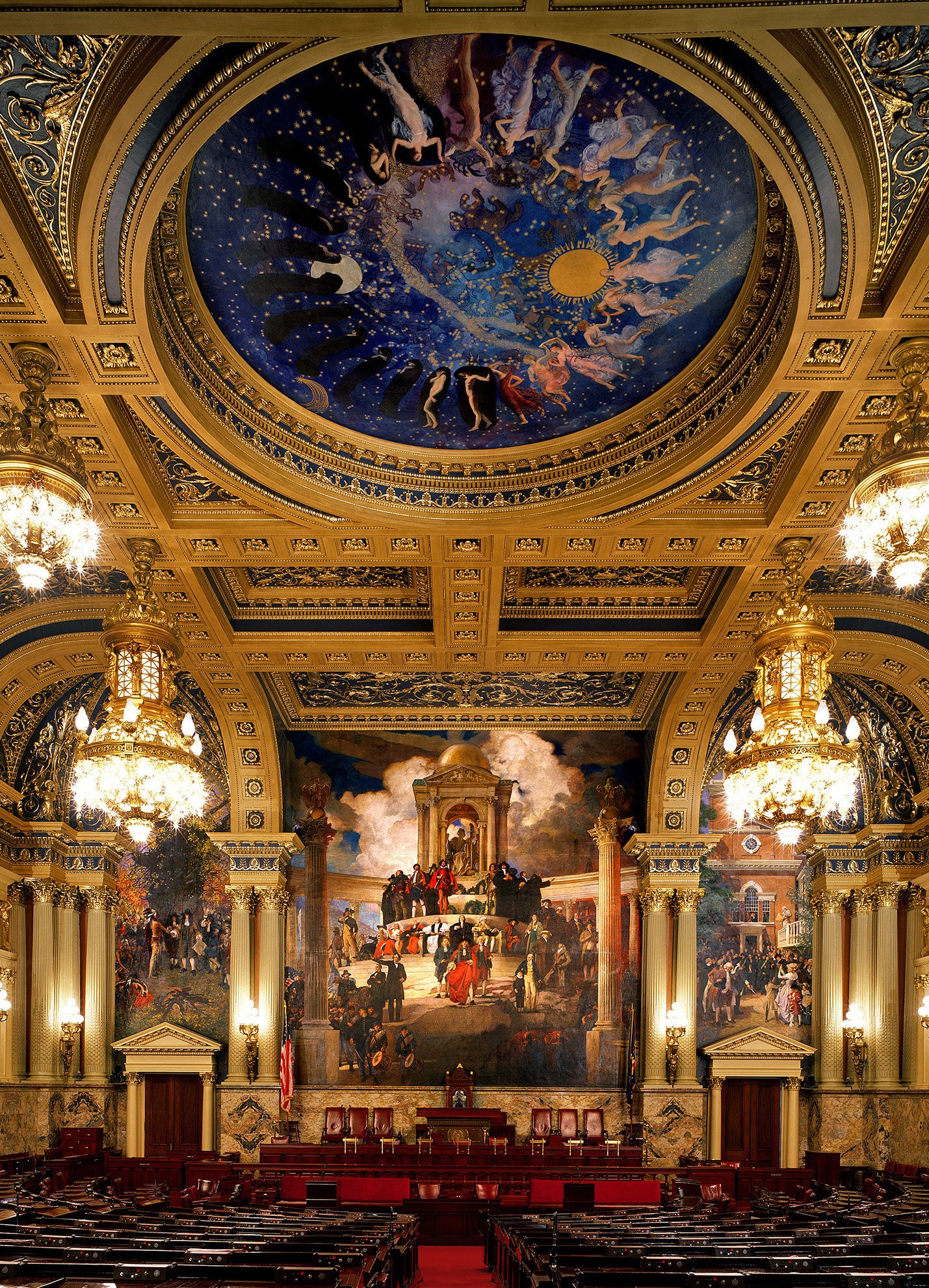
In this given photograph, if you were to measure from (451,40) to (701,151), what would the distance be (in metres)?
2.62

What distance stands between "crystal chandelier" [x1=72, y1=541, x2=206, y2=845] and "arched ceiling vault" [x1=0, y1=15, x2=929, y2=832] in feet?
5.20

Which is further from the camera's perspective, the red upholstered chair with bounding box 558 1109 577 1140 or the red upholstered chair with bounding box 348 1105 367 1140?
the red upholstered chair with bounding box 558 1109 577 1140

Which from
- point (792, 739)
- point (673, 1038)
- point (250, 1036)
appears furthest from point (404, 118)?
point (673, 1038)

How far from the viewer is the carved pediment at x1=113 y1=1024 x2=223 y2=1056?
23219mm

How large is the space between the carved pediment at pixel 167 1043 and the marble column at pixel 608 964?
7.82 meters

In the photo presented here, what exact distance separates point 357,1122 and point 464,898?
494cm

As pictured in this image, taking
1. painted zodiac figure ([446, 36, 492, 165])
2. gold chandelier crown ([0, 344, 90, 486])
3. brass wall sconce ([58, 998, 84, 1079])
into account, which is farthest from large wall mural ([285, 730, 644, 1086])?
painted zodiac figure ([446, 36, 492, 165])

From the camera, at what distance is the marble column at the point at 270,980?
A: 22.8 meters

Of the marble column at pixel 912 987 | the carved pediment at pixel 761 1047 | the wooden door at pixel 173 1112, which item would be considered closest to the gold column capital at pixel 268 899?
the wooden door at pixel 173 1112

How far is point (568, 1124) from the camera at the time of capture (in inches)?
895

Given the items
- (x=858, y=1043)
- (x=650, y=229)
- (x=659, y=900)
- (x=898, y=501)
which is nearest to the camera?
(x=898, y=501)

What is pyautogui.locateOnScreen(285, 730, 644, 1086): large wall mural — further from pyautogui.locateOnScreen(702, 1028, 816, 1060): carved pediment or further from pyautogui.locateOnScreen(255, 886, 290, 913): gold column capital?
pyautogui.locateOnScreen(702, 1028, 816, 1060): carved pediment

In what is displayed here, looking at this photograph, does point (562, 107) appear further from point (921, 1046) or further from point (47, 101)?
point (921, 1046)

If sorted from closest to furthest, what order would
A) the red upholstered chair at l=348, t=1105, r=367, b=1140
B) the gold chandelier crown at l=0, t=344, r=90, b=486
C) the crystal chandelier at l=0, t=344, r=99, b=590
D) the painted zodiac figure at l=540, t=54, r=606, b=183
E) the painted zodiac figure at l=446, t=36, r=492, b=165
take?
the painted zodiac figure at l=446, t=36, r=492, b=165 → the painted zodiac figure at l=540, t=54, r=606, b=183 → the crystal chandelier at l=0, t=344, r=99, b=590 → the gold chandelier crown at l=0, t=344, r=90, b=486 → the red upholstered chair at l=348, t=1105, r=367, b=1140
